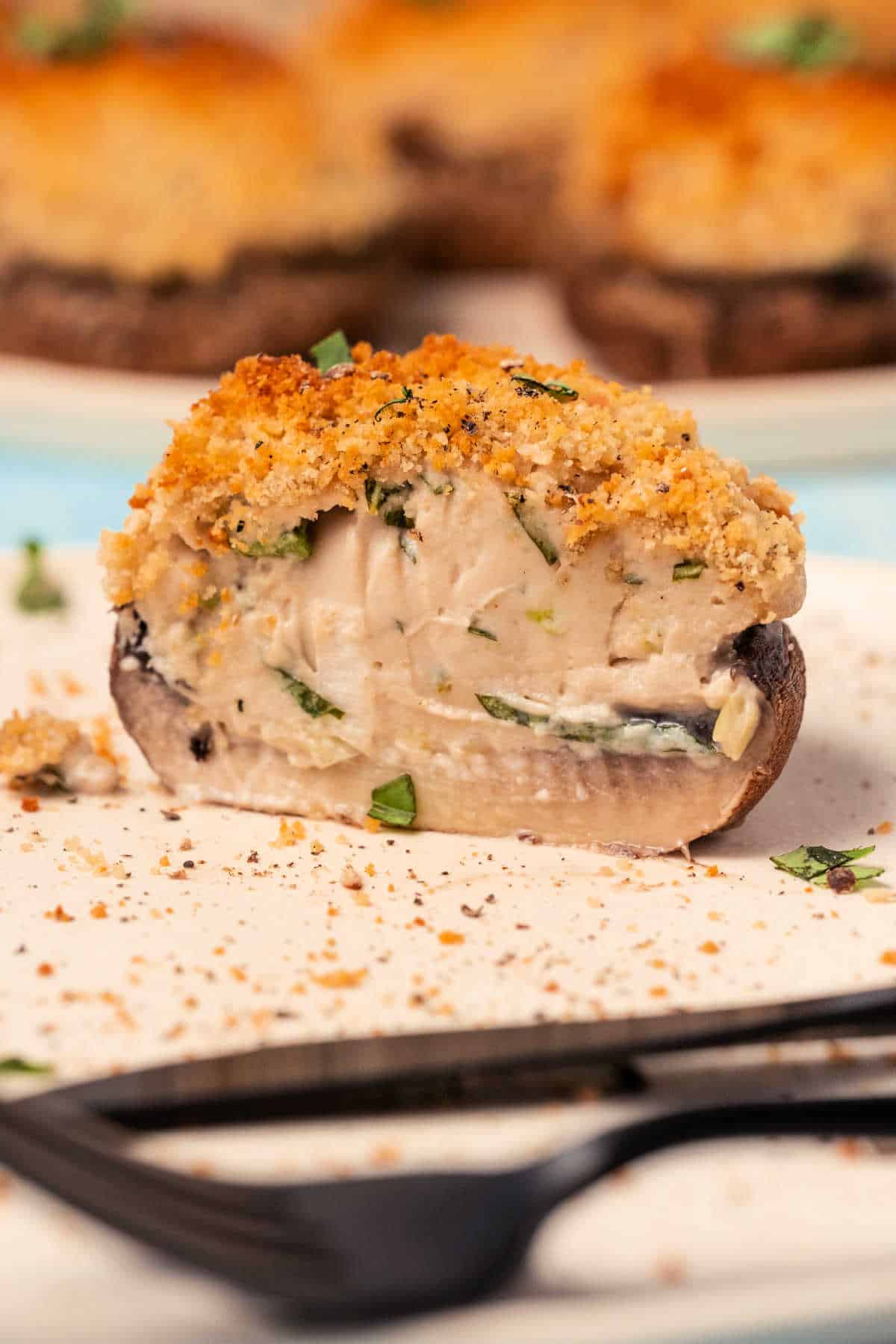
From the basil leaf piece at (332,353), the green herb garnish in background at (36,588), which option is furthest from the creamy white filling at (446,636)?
the green herb garnish in background at (36,588)

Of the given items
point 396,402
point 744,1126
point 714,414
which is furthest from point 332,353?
point 714,414

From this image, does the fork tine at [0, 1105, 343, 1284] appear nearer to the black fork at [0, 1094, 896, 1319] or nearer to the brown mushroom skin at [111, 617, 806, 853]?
the black fork at [0, 1094, 896, 1319]

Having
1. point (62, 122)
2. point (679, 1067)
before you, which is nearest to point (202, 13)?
point (62, 122)

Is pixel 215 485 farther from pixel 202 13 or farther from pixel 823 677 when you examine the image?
pixel 202 13

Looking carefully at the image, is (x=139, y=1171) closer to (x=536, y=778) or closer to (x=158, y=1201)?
(x=158, y=1201)

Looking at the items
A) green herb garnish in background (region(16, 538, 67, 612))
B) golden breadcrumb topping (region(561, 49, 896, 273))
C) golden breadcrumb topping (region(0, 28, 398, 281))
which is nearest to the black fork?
green herb garnish in background (region(16, 538, 67, 612))

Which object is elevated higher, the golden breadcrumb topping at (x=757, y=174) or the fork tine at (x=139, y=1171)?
the golden breadcrumb topping at (x=757, y=174)

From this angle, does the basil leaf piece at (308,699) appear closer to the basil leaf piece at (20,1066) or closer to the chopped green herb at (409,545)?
the chopped green herb at (409,545)
